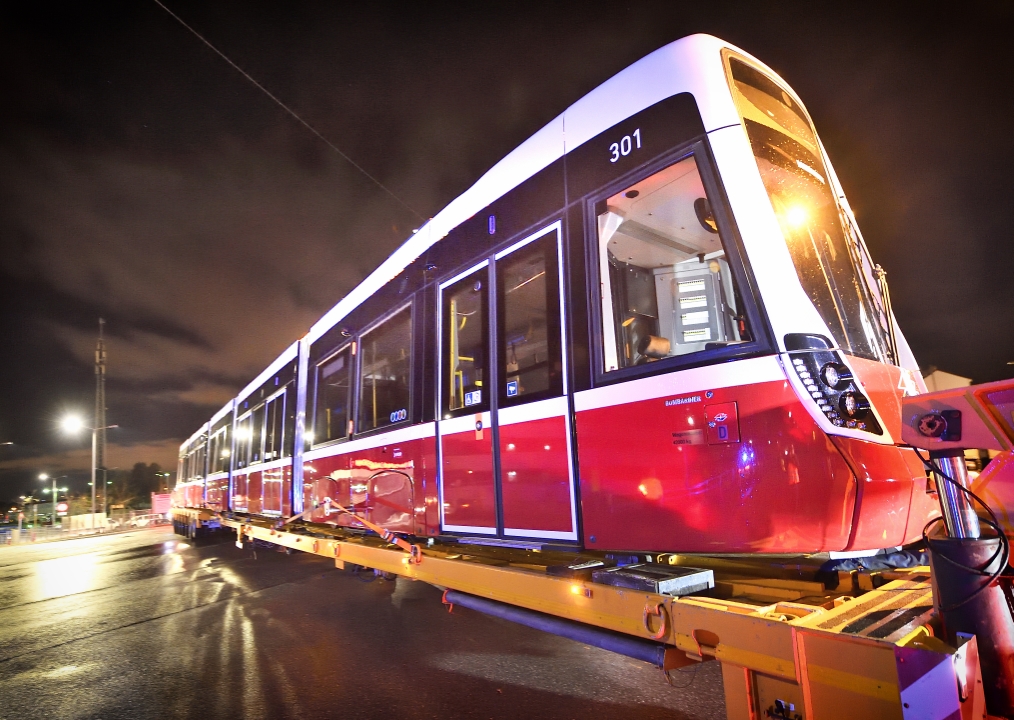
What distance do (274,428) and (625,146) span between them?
8.00 meters

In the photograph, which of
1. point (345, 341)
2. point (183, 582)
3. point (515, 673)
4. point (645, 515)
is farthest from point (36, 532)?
point (645, 515)

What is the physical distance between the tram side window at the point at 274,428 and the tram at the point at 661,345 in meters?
4.46

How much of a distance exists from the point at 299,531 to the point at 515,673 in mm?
4159

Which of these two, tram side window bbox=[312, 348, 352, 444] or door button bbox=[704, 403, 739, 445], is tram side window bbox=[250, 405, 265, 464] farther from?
door button bbox=[704, 403, 739, 445]

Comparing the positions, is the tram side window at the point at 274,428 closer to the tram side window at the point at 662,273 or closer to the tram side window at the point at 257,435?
the tram side window at the point at 257,435

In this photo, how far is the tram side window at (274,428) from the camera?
882 cm

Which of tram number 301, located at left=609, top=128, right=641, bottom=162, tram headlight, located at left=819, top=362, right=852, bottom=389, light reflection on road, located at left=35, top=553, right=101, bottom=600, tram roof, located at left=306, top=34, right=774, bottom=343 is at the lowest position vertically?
light reflection on road, located at left=35, top=553, right=101, bottom=600

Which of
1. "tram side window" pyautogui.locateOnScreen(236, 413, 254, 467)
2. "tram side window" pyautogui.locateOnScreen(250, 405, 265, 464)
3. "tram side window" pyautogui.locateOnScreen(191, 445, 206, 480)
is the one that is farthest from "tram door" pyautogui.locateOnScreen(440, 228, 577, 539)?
"tram side window" pyautogui.locateOnScreen(191, 445, 206, 480)

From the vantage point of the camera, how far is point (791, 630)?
1.98 m

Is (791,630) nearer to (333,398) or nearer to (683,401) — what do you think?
(683,401)

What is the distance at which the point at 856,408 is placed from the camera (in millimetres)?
2383

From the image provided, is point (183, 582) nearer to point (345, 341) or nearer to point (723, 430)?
point (345, 341)

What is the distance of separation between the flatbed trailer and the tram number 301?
223 cm

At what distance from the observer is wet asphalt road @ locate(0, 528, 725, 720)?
4012 mm
